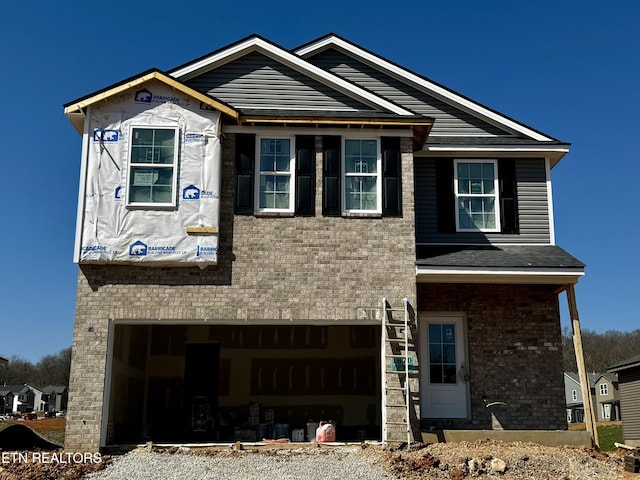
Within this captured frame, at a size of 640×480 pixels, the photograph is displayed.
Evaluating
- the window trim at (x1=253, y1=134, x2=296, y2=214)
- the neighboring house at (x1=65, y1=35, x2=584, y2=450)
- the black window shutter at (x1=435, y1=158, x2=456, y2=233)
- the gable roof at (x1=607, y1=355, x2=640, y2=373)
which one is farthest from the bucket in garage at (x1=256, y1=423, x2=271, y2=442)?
the gable roof at (x1=607, y1=355, x2=640, y2=373)

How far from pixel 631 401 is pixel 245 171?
20.8 meters

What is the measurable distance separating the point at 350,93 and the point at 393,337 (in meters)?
5.35

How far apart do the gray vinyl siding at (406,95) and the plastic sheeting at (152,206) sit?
4.79 metres

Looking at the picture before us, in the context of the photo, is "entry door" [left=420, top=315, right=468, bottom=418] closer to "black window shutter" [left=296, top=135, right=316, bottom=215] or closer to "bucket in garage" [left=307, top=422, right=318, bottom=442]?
"bucket in garage" [left=307, top=422, right=318, bottom=442]

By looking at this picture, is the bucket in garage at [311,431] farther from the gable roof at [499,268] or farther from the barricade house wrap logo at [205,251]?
the barricade house wrap logo at [205,251]

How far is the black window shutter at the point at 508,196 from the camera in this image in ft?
51.7

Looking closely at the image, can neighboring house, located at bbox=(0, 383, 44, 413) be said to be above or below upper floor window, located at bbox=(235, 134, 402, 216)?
below

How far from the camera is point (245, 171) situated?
46.7ft

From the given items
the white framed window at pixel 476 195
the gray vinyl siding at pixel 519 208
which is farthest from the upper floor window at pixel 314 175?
the white framed window at pixel 476 195

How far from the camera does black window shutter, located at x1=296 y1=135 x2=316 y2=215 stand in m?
14.1

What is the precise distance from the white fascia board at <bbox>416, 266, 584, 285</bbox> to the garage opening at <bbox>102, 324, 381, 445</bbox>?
4.57 meters

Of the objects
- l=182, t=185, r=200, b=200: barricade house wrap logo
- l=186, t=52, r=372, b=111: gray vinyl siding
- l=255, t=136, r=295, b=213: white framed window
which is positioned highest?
l=186, t=52, r=372, b=111: gray vinyl siding

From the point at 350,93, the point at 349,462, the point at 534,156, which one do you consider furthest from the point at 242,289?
the point at 534,156

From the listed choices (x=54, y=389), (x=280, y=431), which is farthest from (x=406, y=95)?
(x=54, y=389)
